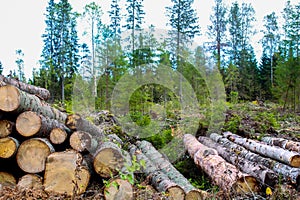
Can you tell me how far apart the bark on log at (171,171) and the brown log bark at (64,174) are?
160 cm

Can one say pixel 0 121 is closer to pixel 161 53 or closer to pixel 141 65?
pixel 141 65

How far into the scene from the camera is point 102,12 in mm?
24906

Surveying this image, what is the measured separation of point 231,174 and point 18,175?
3468 mm

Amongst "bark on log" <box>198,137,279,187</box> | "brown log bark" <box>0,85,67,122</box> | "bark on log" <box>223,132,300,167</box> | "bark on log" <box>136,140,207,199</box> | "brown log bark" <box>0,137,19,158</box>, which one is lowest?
"bark on log" <box>136,140,207,199</box>

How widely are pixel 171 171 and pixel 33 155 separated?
2787 mm

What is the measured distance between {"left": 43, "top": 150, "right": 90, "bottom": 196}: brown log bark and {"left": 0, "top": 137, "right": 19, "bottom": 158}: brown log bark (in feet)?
1.80

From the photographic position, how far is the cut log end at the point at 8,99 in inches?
171

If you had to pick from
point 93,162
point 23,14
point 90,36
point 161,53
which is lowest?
point 93,162

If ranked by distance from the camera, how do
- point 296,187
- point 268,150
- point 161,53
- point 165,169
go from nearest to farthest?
point 296,187 < point 165,169 < point 268,150 < point 161,53

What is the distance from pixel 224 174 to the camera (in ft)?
17.3

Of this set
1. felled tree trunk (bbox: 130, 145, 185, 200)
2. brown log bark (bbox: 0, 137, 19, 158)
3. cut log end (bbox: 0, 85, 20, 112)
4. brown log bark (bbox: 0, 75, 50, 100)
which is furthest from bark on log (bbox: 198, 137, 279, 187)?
brown log bark (bbox: 0, 75, 50, 100)

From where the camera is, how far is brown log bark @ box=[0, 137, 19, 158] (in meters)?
4.33

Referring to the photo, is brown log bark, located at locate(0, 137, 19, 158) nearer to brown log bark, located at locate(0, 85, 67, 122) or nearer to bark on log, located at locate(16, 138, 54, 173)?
bark on log, located at locate(16, 138, 54, 173)

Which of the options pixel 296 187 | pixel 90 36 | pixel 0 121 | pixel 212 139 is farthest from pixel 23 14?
pixel 296 187
